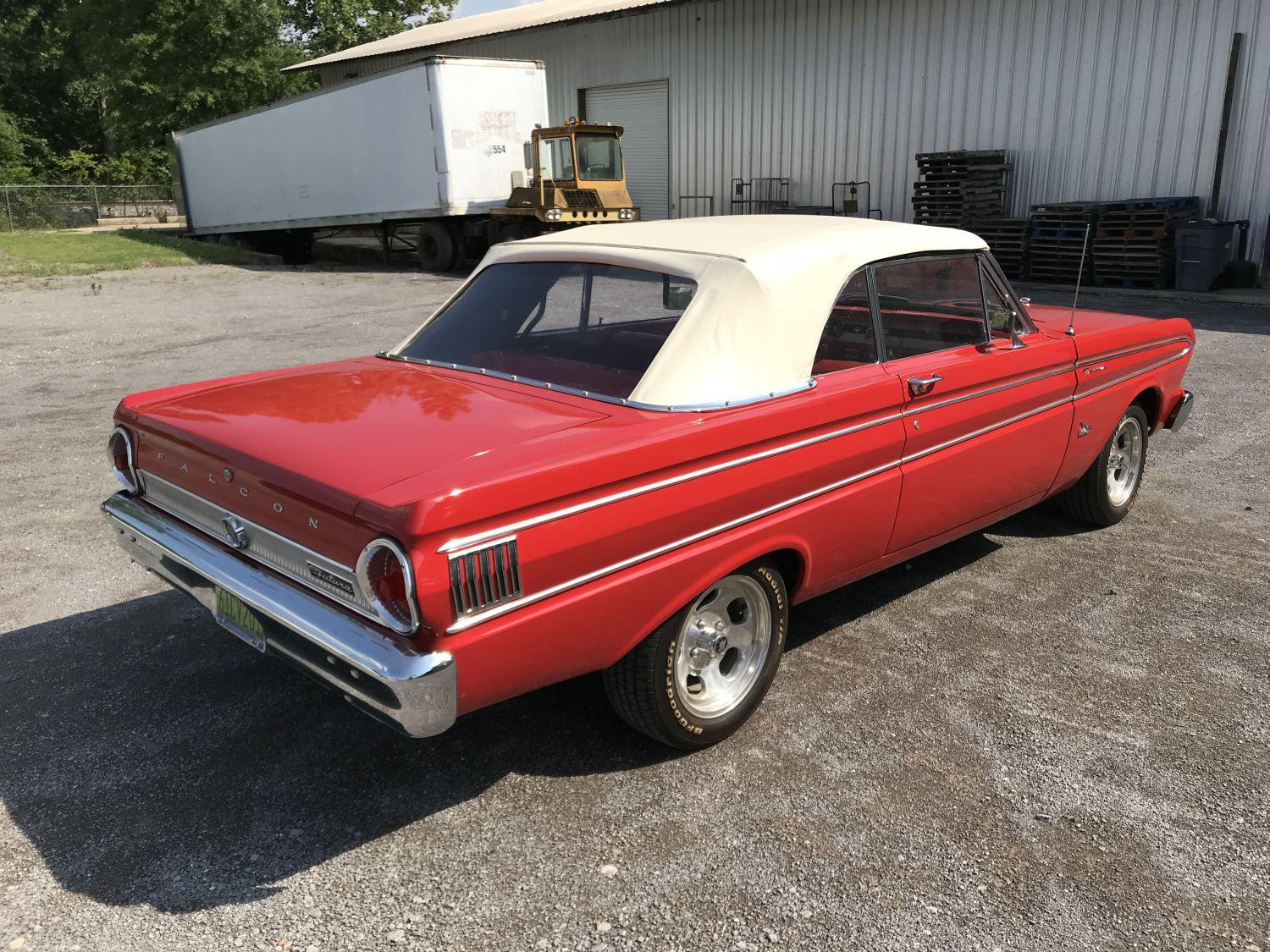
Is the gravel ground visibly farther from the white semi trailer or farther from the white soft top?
the white semi trailer

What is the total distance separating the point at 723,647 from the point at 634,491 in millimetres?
781

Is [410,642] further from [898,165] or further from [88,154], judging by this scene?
[88,154]

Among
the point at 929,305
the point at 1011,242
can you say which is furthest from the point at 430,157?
the point at 929,305

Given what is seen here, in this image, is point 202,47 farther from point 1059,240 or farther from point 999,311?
point 999,311

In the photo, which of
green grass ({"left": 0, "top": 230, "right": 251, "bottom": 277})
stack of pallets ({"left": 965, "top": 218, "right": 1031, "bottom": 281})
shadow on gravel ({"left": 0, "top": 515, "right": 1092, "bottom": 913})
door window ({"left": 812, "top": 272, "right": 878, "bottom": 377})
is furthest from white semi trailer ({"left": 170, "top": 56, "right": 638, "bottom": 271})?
shadow on gravel ({"left": 0, "top": 515, "right": 1092, "bottom": 913})

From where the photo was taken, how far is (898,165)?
60.5 feet

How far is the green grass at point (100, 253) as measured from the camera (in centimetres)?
2088

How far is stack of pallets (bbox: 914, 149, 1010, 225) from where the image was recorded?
16.6 m

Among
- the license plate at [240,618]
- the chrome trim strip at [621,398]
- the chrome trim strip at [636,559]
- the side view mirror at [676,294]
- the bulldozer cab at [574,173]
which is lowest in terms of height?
the license plate at [240,618]

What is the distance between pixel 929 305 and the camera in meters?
4.00

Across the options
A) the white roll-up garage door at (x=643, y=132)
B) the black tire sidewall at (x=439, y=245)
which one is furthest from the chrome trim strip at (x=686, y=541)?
the white roll-up garage door at (x=643, y=132)

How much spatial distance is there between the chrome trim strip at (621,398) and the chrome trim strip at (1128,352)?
1.84 metres

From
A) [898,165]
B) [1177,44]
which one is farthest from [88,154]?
[1177,44]

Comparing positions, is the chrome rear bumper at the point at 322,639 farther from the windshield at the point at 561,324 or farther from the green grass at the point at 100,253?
the green grass at the point at 100,253
